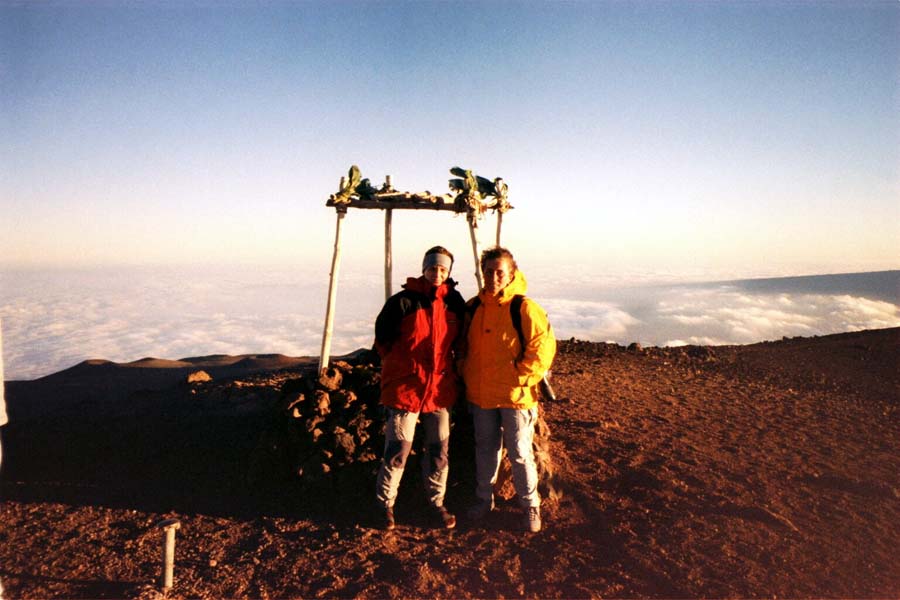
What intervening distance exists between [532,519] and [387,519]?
113 centimetres

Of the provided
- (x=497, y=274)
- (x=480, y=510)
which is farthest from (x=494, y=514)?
(x=497, y=274)

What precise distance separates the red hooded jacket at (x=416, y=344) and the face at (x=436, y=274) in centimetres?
4

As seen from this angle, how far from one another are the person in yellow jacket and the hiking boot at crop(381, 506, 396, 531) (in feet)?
2.76

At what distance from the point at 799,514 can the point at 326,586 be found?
3.86 meters

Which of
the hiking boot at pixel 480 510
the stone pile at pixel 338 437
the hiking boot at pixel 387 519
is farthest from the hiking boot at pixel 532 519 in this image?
the hiking boot at pixel 387 519

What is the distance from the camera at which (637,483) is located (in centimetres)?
480

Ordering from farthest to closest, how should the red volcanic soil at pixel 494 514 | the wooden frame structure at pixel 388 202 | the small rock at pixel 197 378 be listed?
the small rock at pixel 197 378 → the wooden frame structure at pixel 388 202 → the red volcanic soil at pixel 494 514

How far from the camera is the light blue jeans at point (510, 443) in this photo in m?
3.88

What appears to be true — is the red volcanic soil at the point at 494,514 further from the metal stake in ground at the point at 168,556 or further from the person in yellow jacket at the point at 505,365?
the person in yellow jacket at the point at 505,365

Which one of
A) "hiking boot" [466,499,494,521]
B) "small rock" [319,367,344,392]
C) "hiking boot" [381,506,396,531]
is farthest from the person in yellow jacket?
"small rock" [319,367,344,392]

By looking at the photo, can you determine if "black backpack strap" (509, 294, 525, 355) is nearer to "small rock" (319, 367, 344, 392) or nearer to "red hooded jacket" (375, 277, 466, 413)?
"red hooded jacket" (375, 277, 466, 413)

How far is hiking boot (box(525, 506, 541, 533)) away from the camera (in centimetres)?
407

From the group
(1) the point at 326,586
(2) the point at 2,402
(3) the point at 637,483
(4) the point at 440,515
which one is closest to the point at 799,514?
(3) the point at 637,483

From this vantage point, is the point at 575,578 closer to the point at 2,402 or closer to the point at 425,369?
the point at 425,369
